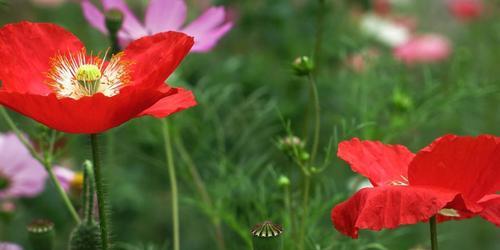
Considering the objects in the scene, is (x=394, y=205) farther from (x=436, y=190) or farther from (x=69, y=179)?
(x=69, y=179)

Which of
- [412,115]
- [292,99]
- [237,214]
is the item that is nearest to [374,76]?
[412,115]

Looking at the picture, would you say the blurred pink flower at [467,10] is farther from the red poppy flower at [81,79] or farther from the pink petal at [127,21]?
the red poppy flower at [81,79]

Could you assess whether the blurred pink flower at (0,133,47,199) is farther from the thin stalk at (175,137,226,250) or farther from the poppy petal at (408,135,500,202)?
the poppy petal at (408,135,500,202)

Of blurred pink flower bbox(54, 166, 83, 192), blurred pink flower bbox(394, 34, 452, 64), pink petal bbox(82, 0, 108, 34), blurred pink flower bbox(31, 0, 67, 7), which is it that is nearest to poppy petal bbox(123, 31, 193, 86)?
pink petal bbox(82, 0, 108, 34)

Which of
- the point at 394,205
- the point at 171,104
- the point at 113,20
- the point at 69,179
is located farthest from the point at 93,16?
the point at 394,205

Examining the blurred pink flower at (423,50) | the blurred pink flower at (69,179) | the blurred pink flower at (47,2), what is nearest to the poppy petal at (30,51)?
the blurred pink flower at (69,179)

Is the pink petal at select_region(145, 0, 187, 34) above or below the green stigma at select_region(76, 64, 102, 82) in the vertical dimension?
above
